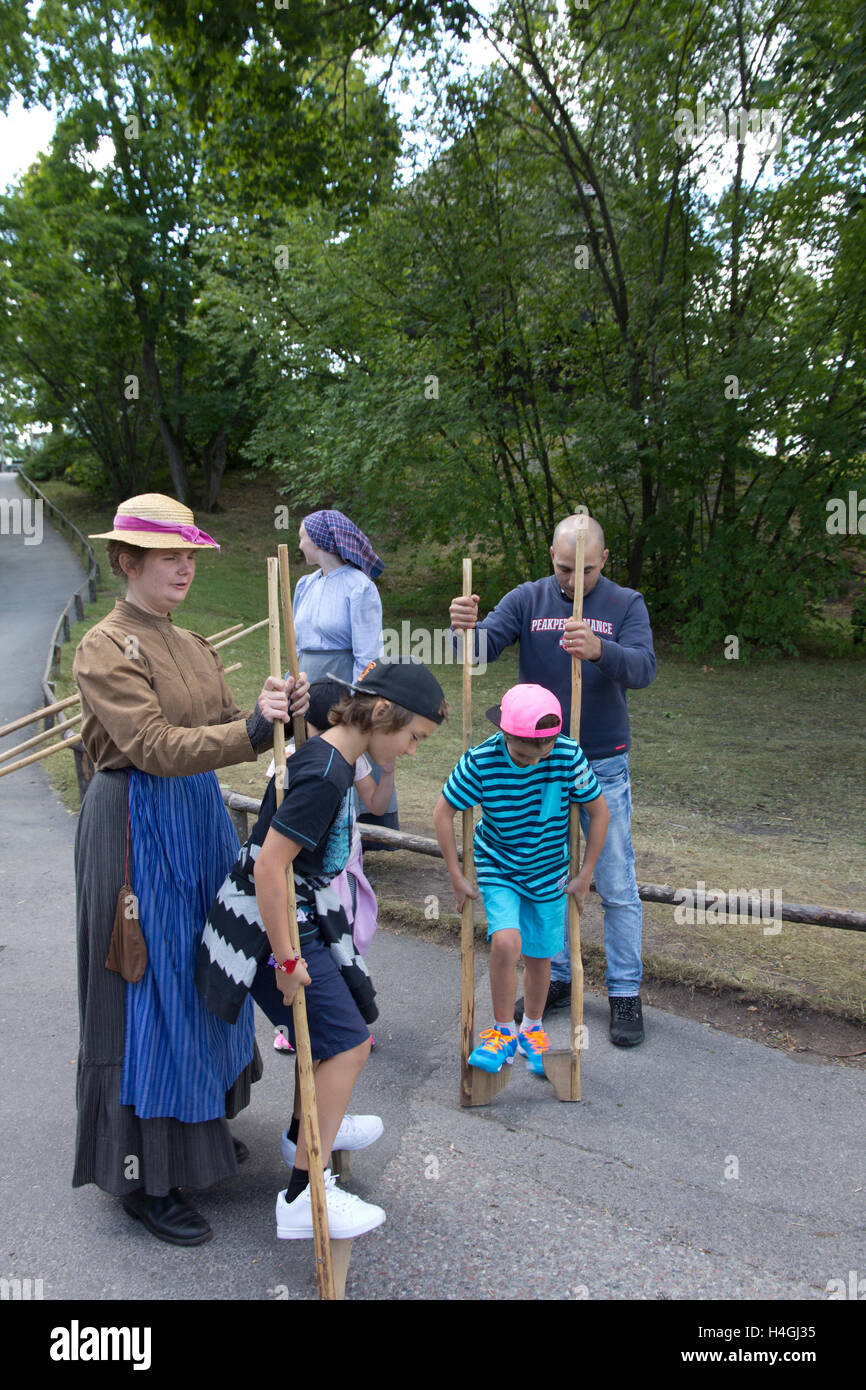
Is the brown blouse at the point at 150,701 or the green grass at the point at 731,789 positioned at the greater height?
the brown blouse at the point at 150,701

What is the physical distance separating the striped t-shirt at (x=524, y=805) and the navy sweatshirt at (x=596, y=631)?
0.36m

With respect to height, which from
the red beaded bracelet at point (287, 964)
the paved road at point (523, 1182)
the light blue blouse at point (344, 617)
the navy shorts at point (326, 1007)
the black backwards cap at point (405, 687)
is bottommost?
the paved road at point (523, 1182)

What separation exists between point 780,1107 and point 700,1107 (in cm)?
27

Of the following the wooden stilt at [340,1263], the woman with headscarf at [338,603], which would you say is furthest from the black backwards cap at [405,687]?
the woman with headscarf at [338,603]

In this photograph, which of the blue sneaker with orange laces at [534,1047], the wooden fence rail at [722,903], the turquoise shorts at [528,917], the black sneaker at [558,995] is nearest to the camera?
the turquoise shorts at [528,917]

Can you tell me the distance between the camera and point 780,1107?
342cm

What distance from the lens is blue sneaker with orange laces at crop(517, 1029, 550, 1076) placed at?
367 centimetres

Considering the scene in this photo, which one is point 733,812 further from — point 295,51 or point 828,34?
point 295,51

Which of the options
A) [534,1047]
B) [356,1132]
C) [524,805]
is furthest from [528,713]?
[356,1132]

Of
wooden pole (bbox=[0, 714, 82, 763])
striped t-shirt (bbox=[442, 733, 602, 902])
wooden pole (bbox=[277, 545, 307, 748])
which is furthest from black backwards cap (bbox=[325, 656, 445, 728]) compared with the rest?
wooden pole (bbox=[0, 714, 82, 763])

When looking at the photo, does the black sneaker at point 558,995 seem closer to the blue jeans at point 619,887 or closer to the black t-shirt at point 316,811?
the blue jeans at point 619,887

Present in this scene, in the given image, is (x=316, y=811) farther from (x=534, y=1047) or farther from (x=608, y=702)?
(x=608, y=702)

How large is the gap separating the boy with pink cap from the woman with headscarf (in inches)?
61.1

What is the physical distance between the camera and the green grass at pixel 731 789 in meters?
4.56
